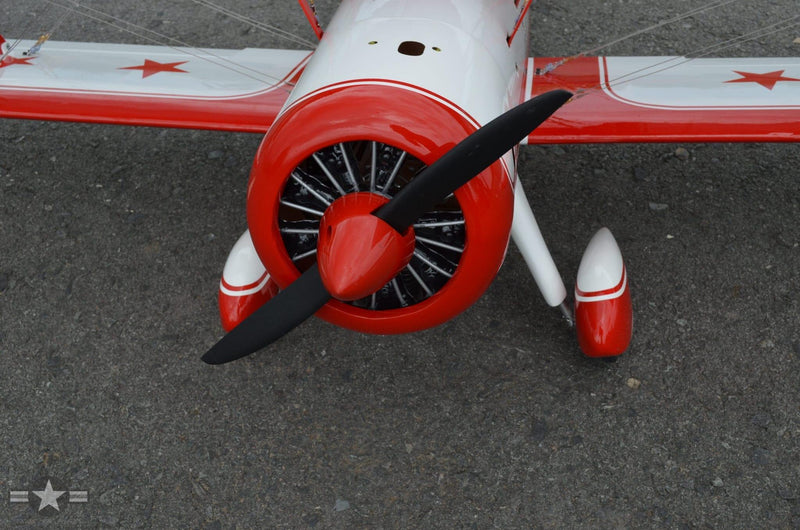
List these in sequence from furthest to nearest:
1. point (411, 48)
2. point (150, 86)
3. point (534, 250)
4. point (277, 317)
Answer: point (150, 86) < point (534, 250) < point (411, 48) < point (277, 317)

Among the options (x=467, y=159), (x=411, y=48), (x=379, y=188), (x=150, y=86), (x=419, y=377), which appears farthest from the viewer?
(x=150, y=86)

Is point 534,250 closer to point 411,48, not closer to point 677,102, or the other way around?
point 677,102

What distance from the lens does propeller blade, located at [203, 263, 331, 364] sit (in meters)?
2.85

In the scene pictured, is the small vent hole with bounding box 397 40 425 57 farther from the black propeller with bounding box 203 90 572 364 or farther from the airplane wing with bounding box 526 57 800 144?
the airplane wing with bounding box 526 57 800 144

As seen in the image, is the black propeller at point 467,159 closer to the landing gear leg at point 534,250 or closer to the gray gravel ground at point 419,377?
the landing gear leg at point 534,250

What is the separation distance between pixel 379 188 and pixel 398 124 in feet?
0.89

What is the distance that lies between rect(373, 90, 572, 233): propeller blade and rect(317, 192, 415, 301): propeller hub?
9 centimetres

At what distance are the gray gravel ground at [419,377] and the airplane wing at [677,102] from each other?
0.83m

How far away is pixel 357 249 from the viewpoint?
2600mm

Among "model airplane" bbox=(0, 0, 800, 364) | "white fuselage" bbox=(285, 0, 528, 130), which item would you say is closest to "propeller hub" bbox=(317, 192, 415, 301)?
"model airplane" bbox=(0, 0, 800, 364)

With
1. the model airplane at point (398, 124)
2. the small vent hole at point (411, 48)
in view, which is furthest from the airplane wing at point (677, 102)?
the small vent hole at point (411, 48)

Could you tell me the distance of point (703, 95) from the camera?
143 inches

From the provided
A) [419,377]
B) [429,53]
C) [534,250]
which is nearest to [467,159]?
[429,53]

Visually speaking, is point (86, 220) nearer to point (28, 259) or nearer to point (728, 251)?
point (28, 259)
